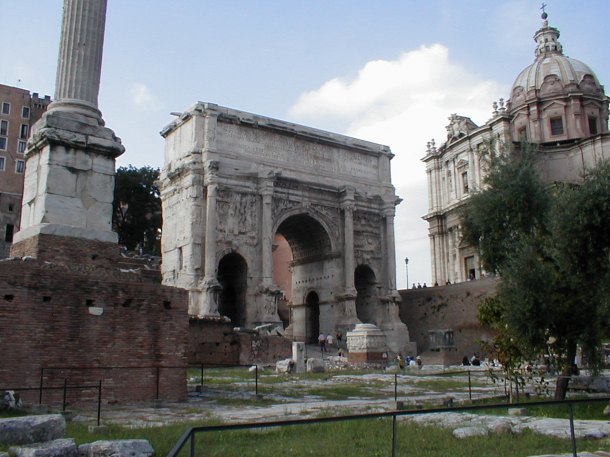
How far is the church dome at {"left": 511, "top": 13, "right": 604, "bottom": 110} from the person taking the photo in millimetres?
45594

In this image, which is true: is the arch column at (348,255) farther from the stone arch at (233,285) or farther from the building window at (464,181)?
the building window at (464,181)

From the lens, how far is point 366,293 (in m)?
40.2

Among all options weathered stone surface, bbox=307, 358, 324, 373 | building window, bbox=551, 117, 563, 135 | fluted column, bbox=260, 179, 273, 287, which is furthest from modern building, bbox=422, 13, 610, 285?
weathered stone surface, bbox=307, 358, 324, 373

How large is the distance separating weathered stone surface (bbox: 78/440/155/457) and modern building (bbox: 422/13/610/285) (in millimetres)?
38276

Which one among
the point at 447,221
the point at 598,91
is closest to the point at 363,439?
the point at 447,221

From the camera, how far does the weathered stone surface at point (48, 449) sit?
550cm

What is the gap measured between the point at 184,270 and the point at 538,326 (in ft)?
77.8

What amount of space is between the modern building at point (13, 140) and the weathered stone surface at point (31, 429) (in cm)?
5497

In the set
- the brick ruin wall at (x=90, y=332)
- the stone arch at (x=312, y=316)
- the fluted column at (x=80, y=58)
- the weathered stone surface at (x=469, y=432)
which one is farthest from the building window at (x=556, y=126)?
the weathered stone surface at (x=469, y=432)

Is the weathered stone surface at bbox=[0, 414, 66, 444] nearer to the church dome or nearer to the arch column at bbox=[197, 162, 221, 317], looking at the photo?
the arch column at bbox=[197, 162, 221, 317]

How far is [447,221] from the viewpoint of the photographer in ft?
157

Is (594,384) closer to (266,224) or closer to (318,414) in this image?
A: (318,414)

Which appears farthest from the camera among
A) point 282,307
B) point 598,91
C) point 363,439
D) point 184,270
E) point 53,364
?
point 282,307

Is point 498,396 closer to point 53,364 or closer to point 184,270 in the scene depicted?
point 53,364
